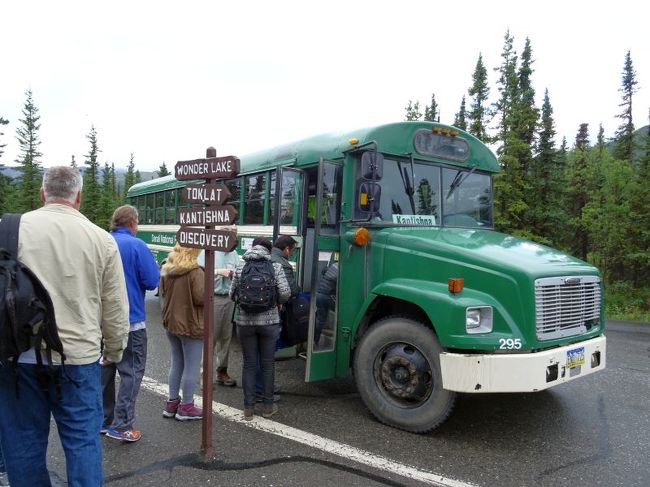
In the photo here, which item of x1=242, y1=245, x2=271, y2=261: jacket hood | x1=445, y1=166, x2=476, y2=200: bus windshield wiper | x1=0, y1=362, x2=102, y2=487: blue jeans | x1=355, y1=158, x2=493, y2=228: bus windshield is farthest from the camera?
x1=445, y1=166, x2=476, y2=200: bus windshield wiper

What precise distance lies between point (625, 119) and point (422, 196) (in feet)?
135

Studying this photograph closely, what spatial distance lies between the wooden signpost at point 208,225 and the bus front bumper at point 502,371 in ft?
6.03

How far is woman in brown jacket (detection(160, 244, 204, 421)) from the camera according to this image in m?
4.11

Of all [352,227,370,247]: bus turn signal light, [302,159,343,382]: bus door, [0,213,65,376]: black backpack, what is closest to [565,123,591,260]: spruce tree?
[302,159,343,382]: bus door

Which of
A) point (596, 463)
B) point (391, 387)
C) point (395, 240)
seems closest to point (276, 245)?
point (395, 240)

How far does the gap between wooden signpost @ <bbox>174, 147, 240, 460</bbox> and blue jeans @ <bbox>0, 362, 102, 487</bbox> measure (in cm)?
117

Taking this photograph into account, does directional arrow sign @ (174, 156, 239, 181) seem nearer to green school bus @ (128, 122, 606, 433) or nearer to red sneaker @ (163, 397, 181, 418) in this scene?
green school bus @ (128, 122, 606, 433)

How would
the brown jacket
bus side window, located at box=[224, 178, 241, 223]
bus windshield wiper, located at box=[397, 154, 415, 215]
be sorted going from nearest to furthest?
1. the brown jacket
2. bus windshield wiper, located at box=[397, 154, 415, 215]
3. bus side window, located at box=[224, 178, 241, 223]

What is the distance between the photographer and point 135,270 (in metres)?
3.84

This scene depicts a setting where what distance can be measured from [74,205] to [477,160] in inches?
171

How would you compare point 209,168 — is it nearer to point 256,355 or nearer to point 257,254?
point 257,254

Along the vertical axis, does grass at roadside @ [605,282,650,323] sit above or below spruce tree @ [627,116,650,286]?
below

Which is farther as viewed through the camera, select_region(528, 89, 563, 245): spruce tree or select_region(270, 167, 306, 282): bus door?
select_region(528, 89, 563, 245): spruce tree

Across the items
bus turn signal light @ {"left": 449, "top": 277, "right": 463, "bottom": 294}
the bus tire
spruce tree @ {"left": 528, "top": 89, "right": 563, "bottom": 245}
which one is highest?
spruce tree @ {"left": 528, "top": 89, "right": 563, "bottom": 245}
